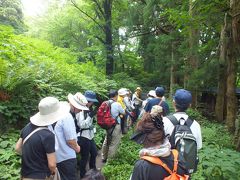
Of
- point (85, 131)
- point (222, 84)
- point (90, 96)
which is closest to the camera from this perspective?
point (85, 131)

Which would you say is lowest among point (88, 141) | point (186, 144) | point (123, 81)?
point (88, 141)

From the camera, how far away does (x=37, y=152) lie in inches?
143

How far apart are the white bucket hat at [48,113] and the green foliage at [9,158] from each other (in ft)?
6.14

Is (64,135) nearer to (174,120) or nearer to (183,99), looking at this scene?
(174,120)

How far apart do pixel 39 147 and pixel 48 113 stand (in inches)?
20.4

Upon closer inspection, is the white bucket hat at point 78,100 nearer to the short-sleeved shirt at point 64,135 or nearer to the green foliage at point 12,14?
the short-sleeved shirt at point 64,135

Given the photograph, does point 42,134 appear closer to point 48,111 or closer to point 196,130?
point 48,111

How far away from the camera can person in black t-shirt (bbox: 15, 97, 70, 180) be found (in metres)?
3.60

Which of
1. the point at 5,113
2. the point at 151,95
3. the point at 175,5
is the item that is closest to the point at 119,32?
the point at 175,5

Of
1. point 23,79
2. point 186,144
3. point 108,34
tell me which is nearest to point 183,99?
point 186,144

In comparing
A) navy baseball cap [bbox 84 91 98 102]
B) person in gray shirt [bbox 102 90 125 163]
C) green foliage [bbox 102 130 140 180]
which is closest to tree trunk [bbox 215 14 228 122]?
green foliage [bbox 102 130 140 180]

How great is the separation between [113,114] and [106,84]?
5390mm

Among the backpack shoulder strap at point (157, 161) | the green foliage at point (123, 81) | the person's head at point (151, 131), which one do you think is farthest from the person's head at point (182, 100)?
the green foliage at point (123, 81)

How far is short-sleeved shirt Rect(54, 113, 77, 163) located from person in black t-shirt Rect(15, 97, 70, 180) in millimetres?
468
